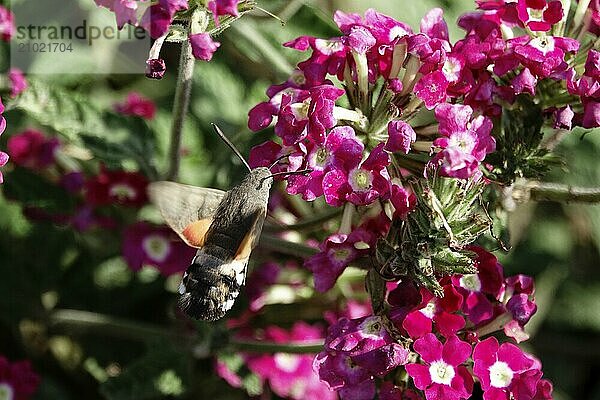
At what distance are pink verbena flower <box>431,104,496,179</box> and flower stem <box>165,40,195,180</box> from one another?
23.0 inches

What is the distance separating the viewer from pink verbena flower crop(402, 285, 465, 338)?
1796mm

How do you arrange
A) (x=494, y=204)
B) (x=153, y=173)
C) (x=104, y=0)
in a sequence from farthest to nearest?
(x=153, y=173) < (x=494, y=204) < (x=104, y=0)

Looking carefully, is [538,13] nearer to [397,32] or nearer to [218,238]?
[397,32]

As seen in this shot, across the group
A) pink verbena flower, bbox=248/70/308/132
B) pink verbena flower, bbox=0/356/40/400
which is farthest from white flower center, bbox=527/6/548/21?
pink verbena flower, bbox=0/356/40/400

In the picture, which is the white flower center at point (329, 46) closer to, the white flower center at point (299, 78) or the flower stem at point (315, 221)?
the white flower center at point (299, 78)

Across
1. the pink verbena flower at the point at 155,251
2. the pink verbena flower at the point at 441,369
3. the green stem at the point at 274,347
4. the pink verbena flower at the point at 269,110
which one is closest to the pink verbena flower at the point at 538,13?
the pink verbena flower at the point at 269,110

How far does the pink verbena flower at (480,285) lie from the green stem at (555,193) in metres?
0.34

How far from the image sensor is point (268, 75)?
3.01m

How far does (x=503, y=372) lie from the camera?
72.1 inches

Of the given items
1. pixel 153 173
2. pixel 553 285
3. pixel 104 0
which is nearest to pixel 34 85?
pixel 153 173

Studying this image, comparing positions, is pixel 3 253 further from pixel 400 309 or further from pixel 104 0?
pixel 400 309

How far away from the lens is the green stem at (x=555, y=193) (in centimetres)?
215

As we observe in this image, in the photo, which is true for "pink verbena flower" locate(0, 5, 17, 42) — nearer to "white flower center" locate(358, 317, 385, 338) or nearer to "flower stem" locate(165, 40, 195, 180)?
"flower stem" locate(165, 40, 195, 180)

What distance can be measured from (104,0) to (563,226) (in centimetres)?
209
